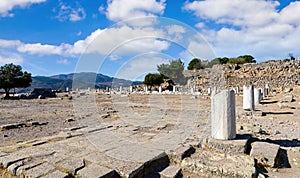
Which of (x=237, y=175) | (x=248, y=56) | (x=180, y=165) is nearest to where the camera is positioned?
(x=237, y=175)

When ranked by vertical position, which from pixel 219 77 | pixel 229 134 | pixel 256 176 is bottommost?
pixel 256 176

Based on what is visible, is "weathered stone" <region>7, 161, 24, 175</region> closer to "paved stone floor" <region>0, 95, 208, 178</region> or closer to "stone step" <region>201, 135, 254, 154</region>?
"paved stone floor" <region>0, 95, 208, 178</region>

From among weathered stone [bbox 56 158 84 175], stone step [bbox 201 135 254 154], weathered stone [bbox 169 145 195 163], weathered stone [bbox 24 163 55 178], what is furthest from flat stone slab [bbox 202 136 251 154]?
weathered stone [bbox 24 163 55 178]

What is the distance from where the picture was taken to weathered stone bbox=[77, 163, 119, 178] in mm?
3510

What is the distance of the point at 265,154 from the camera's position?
4.62 meters

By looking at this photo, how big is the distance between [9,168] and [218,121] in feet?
14.7

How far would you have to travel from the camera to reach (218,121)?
17.7 ft

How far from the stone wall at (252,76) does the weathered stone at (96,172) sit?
33.7m

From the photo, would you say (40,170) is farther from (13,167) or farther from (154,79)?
(154,79)

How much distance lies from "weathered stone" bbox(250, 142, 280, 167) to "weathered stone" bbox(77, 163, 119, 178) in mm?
2990

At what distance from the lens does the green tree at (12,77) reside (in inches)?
1277

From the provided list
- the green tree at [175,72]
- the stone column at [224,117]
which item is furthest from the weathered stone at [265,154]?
the green tree at [175,72]

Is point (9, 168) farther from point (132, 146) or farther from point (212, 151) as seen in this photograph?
point (212, 151)

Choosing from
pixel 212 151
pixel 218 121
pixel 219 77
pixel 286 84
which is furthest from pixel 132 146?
pixel 219 77
